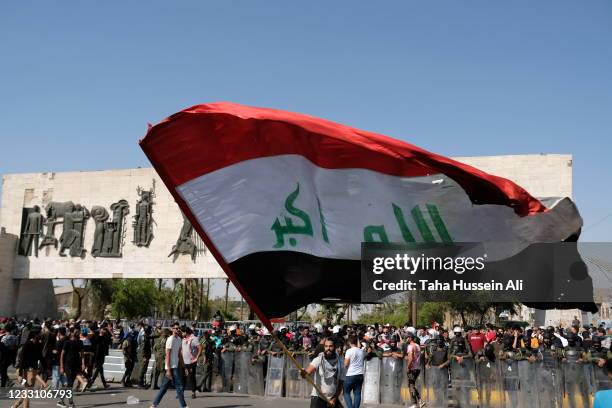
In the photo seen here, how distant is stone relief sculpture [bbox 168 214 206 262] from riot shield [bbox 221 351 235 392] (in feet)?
65.6

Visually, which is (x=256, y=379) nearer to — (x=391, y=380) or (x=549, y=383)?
(x=391, y=380)

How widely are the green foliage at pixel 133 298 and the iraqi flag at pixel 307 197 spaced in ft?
180

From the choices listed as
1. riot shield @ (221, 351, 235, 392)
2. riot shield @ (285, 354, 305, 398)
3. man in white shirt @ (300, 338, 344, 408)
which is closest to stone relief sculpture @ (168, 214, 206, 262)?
riot shield @ (221, 351, 235, 392)

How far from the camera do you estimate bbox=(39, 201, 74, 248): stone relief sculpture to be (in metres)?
40.5

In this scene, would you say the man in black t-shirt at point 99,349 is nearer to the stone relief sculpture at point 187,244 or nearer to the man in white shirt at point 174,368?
the man in white shirt at point 174,368

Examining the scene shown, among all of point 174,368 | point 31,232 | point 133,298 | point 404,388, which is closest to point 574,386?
point 404,388

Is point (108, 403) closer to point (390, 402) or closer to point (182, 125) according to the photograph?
point (390, 402)

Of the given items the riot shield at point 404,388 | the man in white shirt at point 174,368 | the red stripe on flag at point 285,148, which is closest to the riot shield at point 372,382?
the riot shield at point 404,388

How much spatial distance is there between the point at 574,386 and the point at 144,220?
2917 cm

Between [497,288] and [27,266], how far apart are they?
38.2 metres

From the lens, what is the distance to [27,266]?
1623 inches

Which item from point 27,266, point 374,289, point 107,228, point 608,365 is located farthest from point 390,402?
point 27,266

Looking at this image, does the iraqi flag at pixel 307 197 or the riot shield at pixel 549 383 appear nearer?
the iraqi flag at pixel 307 197

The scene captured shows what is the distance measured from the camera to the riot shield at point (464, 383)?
47.2ft
